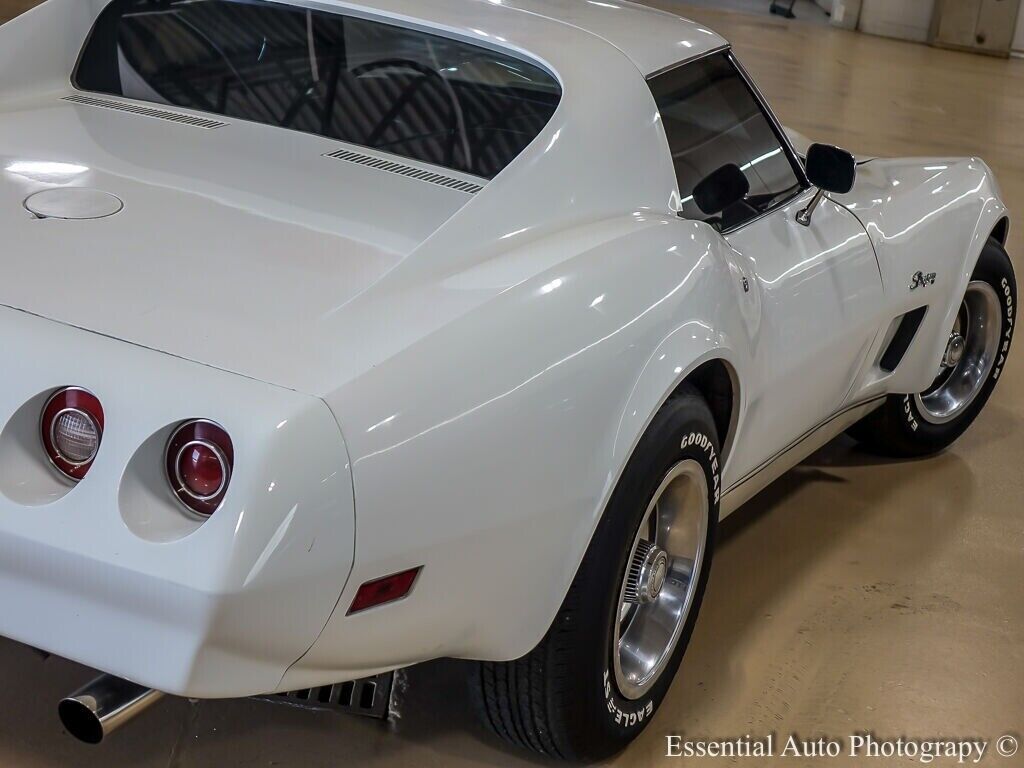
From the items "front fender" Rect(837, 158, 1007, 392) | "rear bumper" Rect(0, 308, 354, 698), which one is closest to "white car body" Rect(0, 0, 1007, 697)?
"rear bumper" Rect(0, 308, 354, 698)

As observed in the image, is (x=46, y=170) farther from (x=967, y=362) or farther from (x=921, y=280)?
(x=967, y=362)

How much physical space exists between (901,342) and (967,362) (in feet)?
2.67

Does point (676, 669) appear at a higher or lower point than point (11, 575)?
lower

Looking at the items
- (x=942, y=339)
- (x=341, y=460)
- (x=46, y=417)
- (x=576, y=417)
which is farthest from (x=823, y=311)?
(x=46, y=417)

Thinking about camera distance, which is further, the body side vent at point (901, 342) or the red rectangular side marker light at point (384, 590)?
the body side vent at point (901, 342)

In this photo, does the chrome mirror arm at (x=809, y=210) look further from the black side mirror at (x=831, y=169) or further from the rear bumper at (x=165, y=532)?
the rear bumper at (x=165, y=532)

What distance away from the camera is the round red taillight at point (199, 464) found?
169 centimetres

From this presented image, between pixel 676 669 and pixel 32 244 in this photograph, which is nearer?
pixel 32 244

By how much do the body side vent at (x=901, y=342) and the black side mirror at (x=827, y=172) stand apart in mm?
631

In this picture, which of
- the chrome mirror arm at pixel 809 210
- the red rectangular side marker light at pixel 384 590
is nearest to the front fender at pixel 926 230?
the chrome mirror arm at pixel 809 210

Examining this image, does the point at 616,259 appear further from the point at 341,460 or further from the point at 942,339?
the point at 942,339

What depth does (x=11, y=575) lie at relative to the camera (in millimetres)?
1751

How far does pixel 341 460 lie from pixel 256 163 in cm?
99

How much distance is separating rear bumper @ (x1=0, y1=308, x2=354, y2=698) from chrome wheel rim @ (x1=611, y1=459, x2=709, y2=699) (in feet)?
2.88
